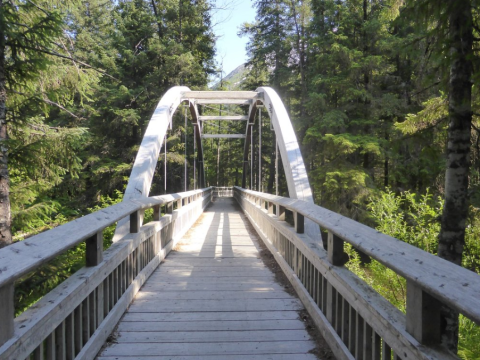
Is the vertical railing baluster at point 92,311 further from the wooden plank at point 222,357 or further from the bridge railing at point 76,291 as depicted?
the wooden plank at point 222,357

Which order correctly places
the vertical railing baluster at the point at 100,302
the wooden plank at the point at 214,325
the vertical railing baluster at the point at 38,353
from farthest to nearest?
1. the wooden plank at the point at 214,325
2. the vertical railing baluster at the point at 100,302
3. the vertical railing baluster at the point at 38,353

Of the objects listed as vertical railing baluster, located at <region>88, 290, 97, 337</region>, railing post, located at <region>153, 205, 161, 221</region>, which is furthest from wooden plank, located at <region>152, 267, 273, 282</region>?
vertical railing baluster, located at <region>88, 290, 97, 337</region>

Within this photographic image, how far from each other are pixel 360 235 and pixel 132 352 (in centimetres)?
159

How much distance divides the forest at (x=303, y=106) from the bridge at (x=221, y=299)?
1.23m

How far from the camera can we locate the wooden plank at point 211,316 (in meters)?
2.85

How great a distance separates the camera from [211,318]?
2879 millimetres

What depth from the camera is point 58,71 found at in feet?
21.0

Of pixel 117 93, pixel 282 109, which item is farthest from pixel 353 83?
pixel 117 93

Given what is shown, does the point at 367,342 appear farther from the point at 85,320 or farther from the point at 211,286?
the point at 211,286

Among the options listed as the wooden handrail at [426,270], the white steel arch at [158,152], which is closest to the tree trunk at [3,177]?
the white steel arch at [158,152]

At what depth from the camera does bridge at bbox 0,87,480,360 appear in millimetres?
1314

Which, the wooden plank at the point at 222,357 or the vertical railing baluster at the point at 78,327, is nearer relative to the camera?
the vertical railing baluster at the point at 78,327

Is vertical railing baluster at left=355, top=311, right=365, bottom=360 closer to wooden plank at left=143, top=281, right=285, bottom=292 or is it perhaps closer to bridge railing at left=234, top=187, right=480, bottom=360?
bridge railing at left=234, top=187, right=480, bottom=360

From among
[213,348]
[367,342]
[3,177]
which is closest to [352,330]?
[367,342]
